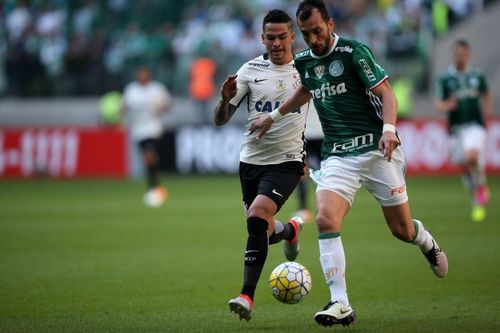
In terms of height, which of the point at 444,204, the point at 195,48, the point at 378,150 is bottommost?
the point at 444,204

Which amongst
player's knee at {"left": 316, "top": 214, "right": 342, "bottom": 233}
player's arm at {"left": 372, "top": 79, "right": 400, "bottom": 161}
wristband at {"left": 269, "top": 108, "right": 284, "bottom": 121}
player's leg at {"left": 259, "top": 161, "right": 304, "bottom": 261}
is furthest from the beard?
player's leg at {"left": 259, "top": 161, "right": 304, "bottom": 261}

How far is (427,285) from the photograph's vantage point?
9852 millimetres

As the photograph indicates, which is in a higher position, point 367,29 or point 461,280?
point 367,29

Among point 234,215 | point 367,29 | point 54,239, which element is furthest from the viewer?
point 367,29

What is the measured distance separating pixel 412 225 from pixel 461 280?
1908 millimetres

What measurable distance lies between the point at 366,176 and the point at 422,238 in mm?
862

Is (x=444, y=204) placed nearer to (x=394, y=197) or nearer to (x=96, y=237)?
(x=96, y=237)

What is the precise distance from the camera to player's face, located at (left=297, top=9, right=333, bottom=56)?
7801 mm

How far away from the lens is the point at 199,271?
36.6ft

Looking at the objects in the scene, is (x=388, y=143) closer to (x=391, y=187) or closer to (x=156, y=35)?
(x=391, y=187)

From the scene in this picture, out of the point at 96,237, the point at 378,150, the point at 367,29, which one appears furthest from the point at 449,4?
the point at 378,150

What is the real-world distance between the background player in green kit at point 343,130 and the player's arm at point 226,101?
61 cm

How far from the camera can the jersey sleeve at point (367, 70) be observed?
7.82m

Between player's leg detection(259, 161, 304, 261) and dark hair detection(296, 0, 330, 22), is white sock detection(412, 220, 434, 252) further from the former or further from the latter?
dark hair detection(296, 0, 330, 22)
